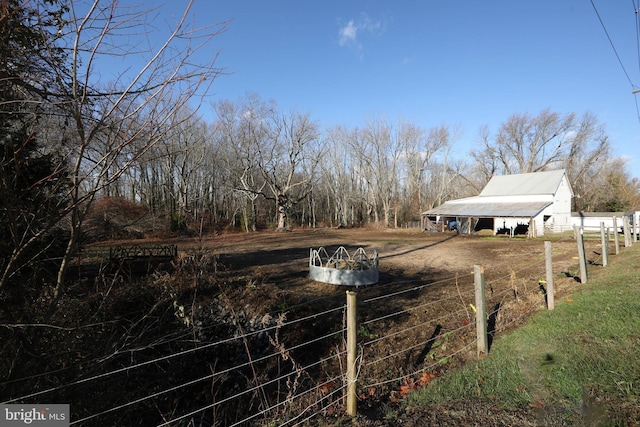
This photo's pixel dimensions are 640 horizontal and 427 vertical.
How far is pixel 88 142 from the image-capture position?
5.83 feet

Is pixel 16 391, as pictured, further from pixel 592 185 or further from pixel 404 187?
pixel 592 185

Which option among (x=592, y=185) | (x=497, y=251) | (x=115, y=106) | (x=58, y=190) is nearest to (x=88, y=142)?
(x=115, y=106)

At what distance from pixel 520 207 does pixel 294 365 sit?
3079cm

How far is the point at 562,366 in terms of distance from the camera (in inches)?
131

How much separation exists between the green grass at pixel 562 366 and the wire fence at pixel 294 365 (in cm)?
39

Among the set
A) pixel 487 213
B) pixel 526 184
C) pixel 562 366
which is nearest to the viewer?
pixel 562 366

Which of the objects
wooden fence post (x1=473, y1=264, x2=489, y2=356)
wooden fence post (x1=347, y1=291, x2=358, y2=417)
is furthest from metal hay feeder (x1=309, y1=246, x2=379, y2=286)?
wooden fence post (x1=347, y1=291, x2=358, y2=417)

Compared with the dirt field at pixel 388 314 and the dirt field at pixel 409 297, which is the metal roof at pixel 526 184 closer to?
the dirt field at pixel 409 297

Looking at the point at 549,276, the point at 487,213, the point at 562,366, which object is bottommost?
the point at 562,366

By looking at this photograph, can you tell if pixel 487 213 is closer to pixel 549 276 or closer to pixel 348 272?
pixel 348 272

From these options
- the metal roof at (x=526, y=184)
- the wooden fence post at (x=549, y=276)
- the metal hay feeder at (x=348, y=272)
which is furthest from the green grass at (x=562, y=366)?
the metal roof at (x=526, y=184)

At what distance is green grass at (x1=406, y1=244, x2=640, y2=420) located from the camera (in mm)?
2854

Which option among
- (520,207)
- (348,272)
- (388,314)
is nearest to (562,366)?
(388,314)

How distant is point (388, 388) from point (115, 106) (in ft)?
12.9
